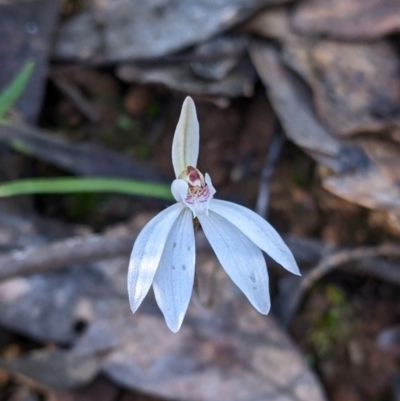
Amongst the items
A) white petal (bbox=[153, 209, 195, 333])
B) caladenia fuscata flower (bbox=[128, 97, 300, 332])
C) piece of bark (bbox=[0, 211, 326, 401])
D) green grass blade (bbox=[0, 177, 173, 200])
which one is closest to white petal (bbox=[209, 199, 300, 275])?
caladenia fuscata flower (bbox=[128, 97, 300, 332])

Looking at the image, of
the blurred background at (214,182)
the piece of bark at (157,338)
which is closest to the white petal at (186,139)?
the blurred background at (214,182)

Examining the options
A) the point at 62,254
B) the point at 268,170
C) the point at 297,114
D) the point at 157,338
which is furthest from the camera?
the point at 268,170

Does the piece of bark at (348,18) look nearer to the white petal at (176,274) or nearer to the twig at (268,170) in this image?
the twig at (268,170)

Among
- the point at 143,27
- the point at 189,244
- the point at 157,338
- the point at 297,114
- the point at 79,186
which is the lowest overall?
the point at 157,338

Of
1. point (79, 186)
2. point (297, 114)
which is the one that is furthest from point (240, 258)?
point (297, 114)

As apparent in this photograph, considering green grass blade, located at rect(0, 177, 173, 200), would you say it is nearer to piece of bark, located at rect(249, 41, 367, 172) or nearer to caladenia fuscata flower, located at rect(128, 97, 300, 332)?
piece of bark, located at rect(249, 41, 367, 172)

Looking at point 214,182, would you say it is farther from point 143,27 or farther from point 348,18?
point 348,18

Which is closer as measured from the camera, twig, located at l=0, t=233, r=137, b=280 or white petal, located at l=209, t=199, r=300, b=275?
white petal, located at l=209, t=199, r=300, b=275
